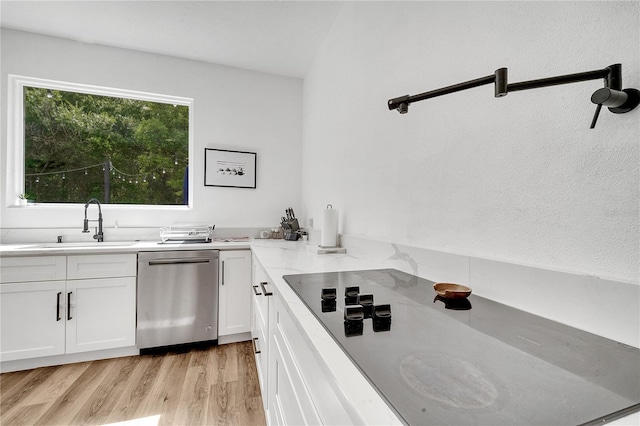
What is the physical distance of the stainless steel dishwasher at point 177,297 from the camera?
2.21 m

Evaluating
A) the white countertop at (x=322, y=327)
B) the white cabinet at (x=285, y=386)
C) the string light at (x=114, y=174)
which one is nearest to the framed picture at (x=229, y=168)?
the string light at (x=114, y=174)

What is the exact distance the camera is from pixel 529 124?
2.67 feet

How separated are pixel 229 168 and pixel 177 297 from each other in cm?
137

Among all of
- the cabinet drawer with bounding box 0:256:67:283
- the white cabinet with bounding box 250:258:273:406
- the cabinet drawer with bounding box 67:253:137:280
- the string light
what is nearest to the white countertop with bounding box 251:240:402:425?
the white cabinet with bounding box 250:258:273:406

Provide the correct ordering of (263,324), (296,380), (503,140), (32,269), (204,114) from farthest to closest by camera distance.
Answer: (204,114) → (32,269) → (263,324) → (503,140) → (296,380)

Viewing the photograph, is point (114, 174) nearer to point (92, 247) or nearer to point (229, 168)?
point (92, 247)

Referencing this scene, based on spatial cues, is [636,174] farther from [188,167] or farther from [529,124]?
[188,167]

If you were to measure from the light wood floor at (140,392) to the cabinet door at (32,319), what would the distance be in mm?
178

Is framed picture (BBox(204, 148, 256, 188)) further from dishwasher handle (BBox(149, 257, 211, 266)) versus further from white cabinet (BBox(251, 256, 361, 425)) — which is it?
white cabinet (BBox(251, 256, 361, 425))

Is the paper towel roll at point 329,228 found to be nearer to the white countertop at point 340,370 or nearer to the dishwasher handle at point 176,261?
the white countertop at point 340,370

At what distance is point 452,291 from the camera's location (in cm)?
86

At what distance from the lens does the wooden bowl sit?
33.5 inches

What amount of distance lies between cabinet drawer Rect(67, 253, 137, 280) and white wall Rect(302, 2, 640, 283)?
5.93ft

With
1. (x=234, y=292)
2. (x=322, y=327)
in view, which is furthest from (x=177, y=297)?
(x=322, y=327)
